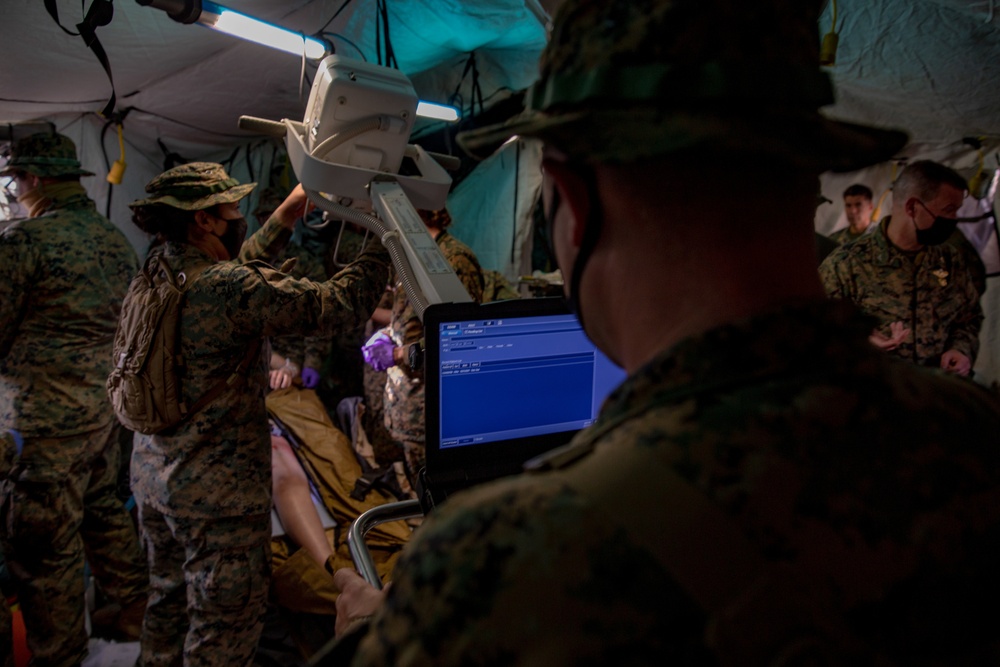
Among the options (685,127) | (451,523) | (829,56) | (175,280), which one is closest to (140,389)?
(175,280)

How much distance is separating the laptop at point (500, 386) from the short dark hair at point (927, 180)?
226 centimetres

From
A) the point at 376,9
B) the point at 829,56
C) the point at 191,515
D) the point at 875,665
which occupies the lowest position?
the point at 191,515

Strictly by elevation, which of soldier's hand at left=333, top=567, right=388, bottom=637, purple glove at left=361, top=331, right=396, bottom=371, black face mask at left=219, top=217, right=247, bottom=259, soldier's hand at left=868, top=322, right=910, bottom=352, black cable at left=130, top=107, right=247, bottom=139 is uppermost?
black cable at left=130, top=107, right=247, bottom=139

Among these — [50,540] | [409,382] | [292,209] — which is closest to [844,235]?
[409,382]

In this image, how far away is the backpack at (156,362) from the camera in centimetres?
189

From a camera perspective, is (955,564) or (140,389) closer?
(955,564)

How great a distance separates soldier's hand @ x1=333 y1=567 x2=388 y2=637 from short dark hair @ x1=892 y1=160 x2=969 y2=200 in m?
3.04

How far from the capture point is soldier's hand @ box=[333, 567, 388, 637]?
3.17 feet

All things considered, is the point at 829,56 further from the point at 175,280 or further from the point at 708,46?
the point at 175,280

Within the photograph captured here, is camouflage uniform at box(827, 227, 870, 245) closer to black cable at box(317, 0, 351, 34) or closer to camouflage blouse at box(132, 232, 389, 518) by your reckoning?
black cable at box(317, 0, 351, 34)

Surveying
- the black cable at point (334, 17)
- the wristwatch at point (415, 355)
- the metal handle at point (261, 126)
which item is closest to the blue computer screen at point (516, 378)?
the wristwatch at point (415, 355)

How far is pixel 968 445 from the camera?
57 cm

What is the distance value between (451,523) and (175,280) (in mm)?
1757

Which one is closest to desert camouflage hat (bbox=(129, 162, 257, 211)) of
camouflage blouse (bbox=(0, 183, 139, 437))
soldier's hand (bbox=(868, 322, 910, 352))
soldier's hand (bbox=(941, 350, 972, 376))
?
camouflage blouse (bbox=(0, 183, 139, 437))
